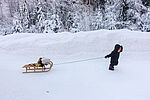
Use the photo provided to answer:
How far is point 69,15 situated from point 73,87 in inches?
617

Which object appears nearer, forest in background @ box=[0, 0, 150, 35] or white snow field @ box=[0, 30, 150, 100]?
white snow field @ box=[0, 30, 150, 100]

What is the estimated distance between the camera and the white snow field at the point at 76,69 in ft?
10.6

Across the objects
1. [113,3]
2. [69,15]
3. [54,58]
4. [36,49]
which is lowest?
[54,58]

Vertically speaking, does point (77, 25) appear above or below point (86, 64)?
above

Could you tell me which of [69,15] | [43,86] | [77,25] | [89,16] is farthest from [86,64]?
[89,16]

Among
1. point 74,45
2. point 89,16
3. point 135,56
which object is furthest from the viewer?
point 89,16

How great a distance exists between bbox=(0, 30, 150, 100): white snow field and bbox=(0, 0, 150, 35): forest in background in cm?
898

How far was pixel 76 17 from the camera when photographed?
17.1m

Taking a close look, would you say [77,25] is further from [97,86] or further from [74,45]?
[97,86]

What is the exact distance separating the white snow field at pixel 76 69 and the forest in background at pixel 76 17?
898 centimetres

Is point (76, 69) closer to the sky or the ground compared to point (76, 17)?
closer to the ground

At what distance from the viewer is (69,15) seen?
17.7 m

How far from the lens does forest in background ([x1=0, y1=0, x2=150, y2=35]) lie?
14.1m

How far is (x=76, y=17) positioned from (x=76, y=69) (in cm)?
1371
